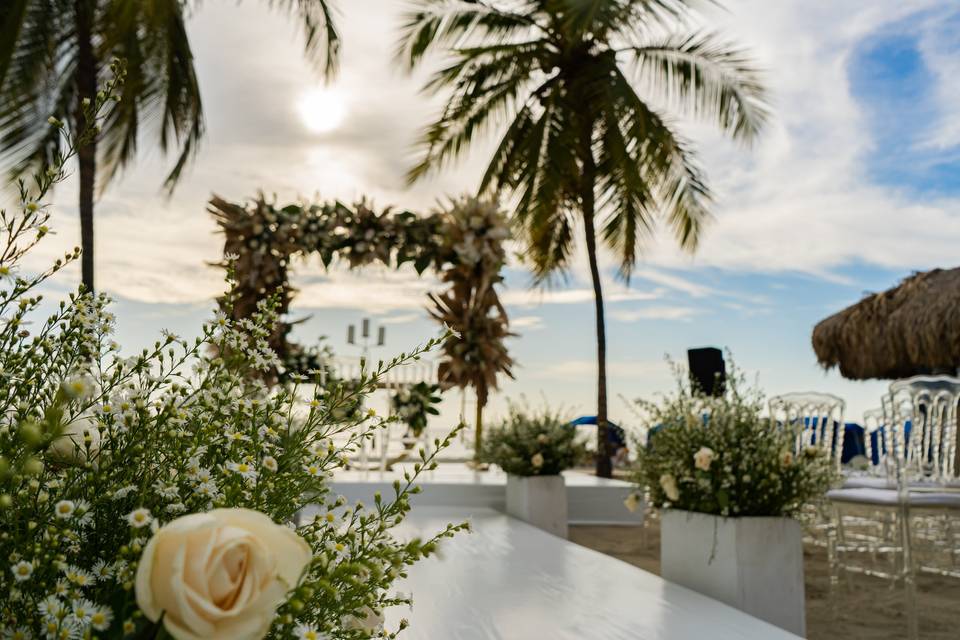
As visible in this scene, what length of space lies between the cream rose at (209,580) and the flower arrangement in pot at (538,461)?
17.4 feet

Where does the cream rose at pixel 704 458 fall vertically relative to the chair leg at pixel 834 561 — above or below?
above

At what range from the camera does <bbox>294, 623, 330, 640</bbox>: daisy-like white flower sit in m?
0.67

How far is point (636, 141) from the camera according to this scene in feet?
32.1

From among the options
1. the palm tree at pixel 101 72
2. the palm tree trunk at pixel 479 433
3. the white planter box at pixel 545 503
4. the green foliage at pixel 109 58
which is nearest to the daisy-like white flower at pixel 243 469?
the white planter box at pixel 545 503

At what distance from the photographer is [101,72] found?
31.4 feet

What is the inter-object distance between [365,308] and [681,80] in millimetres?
5143

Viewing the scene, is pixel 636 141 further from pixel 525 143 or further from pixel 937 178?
pixel 937 178

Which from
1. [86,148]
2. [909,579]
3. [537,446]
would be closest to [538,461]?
[537,446]

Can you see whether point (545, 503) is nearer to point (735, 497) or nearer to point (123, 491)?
point (735, 497)

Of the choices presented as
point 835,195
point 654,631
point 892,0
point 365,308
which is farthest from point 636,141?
point 654,631

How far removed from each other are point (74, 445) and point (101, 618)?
0.26 m

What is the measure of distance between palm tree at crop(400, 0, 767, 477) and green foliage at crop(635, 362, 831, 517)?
5.86 metres

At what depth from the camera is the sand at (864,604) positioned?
3867mm

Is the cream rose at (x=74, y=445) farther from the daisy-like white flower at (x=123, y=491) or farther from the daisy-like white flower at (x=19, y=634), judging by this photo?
the daisy-like white flower at (x=19, y=634)
